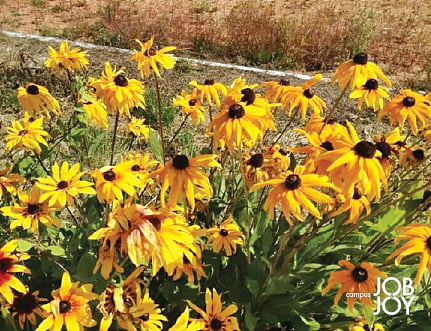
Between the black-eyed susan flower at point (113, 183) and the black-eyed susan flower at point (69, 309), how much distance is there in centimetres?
24

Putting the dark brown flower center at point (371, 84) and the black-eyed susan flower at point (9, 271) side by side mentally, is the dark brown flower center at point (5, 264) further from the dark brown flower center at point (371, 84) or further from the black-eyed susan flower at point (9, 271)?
the dark brown flower center at point (371, 84)

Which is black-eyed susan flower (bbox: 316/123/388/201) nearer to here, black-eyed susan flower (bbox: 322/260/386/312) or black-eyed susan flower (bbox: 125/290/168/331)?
black-eyed susan flower (bbox: 322/260/386/312)

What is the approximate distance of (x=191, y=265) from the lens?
4.57ft

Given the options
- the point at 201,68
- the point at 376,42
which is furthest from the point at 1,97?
the point at 376,42

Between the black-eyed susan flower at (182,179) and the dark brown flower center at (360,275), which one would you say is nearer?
the black-eyed susan flower at (182,179)

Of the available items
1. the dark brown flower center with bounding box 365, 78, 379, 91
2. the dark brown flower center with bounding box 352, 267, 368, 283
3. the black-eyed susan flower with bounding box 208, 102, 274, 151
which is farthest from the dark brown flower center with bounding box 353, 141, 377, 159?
the dark brown flower center with bounding box 365, 78, 379, 91

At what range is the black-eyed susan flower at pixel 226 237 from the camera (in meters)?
1.48

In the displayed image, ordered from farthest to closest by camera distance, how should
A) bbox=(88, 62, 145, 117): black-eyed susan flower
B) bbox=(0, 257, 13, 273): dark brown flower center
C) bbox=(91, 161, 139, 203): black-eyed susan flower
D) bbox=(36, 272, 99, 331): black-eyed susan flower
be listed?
1. bbox=(88, 62, 145, 117): black-eyed susan flower
2. bbox=(91, 161, 139, 203): black-eyed susan flower
3. bbox=(0, 257, 13, 273): dark brown flower center
4. bbox=(36, 272, 99, 331): black-eyed susan flower

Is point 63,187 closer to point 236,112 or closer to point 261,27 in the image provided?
point 236,112

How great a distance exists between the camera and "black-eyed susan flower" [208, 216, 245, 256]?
148cm

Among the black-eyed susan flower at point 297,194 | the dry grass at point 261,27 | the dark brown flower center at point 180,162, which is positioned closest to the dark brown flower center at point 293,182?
the black-eyed susan flower at point 297,194

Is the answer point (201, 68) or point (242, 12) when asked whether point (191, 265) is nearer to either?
point (201, 68)

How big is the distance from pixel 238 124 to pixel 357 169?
33 centimetres

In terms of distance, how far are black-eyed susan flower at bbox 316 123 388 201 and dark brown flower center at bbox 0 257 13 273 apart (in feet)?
2.63
